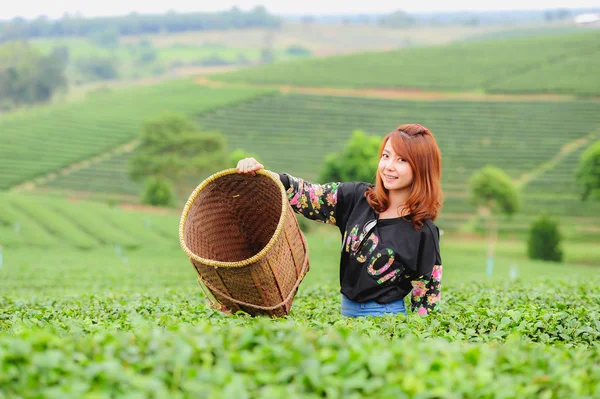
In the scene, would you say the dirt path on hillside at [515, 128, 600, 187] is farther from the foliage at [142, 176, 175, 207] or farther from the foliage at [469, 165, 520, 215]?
the foliage at [142, 176, 175, 207]

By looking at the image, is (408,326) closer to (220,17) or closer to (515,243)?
(515,243)

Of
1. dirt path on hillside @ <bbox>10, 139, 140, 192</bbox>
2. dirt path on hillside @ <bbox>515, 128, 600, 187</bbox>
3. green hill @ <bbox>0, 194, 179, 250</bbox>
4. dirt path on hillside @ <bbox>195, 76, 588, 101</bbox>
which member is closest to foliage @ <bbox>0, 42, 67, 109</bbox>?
dirt path on hillside @ <bbox>195, 76, 588, 101</bbox>

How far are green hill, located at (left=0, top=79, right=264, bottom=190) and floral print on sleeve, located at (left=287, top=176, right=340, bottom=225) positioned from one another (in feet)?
168

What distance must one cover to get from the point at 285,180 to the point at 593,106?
200 ft

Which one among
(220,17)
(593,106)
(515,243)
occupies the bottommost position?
(515,243)

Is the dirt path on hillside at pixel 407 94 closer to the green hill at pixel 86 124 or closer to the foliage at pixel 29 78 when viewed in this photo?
the green hill at pixel 86 124

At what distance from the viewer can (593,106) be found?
199 ft

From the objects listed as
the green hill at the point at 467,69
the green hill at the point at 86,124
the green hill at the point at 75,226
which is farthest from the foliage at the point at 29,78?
the green hill at the point at 75,226

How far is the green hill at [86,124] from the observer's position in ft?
188

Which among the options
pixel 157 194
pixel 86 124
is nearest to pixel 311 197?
pixel 157 194

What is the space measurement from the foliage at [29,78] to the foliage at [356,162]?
202 feet

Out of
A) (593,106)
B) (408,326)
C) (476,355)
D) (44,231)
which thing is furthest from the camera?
(593,106)

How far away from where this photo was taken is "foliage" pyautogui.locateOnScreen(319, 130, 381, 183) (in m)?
42.7

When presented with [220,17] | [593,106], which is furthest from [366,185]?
[220,17]
